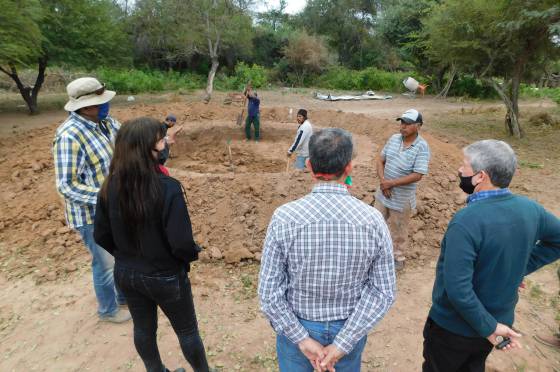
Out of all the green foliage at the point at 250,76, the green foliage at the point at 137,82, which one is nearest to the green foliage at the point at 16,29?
the green foliage at the point at 137,82

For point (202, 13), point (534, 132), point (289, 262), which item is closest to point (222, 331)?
point (289, 262)

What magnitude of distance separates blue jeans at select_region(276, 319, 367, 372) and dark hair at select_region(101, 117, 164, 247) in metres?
0.92

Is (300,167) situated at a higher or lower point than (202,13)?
lower

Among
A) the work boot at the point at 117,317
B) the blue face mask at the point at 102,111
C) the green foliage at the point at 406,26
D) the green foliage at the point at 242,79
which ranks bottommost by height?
the work boot at the point at 117,317

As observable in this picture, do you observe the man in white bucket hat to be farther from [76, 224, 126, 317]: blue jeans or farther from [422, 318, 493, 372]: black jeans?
[422, 318, 493, 372]: black jeans

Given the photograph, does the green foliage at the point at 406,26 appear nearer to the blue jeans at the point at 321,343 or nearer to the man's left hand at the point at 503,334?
the man's left hand at the point at 503,334

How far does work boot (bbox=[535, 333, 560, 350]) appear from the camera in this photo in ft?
10.1

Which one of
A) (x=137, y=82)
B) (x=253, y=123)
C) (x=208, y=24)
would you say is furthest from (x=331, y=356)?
(x=137, y=82)

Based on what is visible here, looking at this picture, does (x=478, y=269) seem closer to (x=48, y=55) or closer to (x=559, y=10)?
(x=559, y=10)

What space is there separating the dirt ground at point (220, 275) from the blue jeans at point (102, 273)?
0.60ft

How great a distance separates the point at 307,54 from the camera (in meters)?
24.8

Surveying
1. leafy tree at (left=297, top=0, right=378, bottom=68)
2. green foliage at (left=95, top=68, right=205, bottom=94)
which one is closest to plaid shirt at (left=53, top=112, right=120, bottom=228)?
green foliage at (left=95, top=68, right=205, bottom=94)

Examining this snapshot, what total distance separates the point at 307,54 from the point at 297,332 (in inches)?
989

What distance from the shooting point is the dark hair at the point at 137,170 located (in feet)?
5.85
